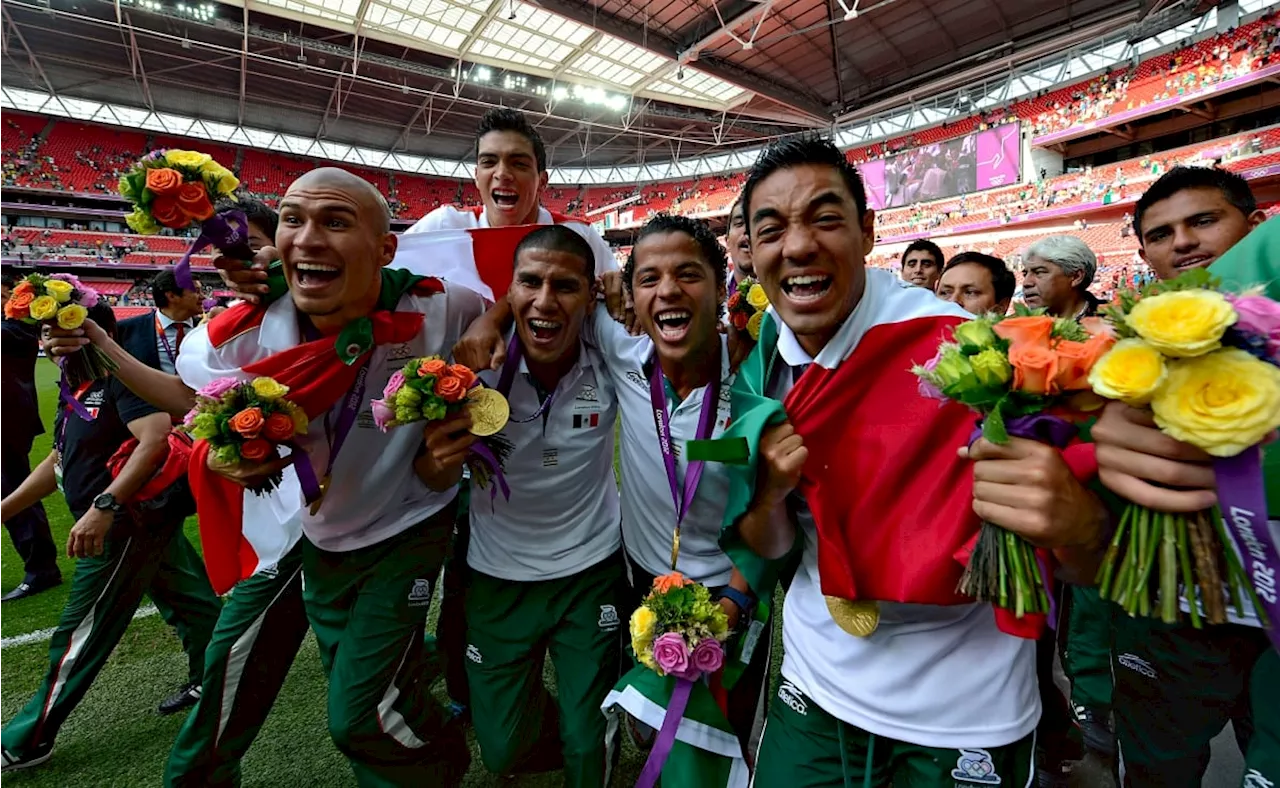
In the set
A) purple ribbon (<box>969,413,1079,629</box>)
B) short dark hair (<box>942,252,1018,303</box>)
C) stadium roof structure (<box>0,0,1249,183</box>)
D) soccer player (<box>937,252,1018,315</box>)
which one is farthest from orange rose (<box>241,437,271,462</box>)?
stadium roof structure (<box>0,0,1249,183</box>)

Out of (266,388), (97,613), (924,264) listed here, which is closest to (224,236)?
(266,388)

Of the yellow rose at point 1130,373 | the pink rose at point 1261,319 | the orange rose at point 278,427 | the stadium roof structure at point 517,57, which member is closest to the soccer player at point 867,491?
the yellow rose at point 1130,373

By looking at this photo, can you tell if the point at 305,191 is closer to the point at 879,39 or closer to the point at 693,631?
the point at 693,631

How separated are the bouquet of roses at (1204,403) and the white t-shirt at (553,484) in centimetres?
186

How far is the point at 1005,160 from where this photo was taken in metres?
23.3

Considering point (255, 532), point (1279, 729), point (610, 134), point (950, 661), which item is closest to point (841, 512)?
point (950, 661)

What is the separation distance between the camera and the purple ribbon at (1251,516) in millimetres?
873

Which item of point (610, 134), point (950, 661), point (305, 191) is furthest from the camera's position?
point (610, 134)

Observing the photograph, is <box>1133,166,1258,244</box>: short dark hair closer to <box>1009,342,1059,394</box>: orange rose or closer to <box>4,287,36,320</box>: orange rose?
<box>1009,342,1059,394</box>: orange rose

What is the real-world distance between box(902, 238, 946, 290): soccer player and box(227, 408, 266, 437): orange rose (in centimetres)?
443

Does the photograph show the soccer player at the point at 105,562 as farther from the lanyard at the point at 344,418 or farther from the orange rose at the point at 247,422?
the orange rose at the point at 247,422

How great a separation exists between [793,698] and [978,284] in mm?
3038

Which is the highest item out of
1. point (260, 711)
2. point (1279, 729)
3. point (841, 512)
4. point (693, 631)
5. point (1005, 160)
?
point (1005, 160)

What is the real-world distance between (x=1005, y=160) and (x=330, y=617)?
92.1 feet
